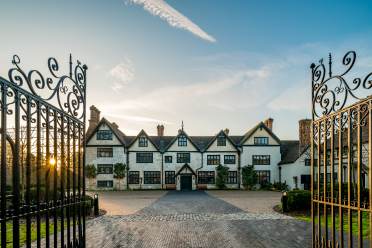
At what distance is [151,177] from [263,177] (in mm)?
15175

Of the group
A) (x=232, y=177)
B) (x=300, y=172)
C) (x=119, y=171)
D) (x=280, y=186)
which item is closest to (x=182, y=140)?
(x=232, y=177)

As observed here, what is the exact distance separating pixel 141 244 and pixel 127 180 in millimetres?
29204

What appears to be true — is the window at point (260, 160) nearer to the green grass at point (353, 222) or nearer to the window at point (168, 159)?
the window at point (168, 159)

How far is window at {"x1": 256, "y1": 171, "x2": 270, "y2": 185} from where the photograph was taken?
38481 mm

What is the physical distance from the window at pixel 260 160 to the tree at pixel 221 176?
4.06 metres

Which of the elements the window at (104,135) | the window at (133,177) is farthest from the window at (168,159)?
the window at (104,135)

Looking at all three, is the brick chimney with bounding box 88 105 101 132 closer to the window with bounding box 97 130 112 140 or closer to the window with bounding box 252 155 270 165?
the window with bounding box 97 130 112 140

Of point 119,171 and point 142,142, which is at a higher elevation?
point 142,142

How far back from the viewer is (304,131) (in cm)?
3462

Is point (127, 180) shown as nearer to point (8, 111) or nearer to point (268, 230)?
point (268, 230)

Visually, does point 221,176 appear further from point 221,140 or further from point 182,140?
point 182,140

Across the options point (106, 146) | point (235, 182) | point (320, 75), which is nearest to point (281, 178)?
point (235, 182)

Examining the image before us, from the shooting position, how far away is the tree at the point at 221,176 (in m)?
37.6

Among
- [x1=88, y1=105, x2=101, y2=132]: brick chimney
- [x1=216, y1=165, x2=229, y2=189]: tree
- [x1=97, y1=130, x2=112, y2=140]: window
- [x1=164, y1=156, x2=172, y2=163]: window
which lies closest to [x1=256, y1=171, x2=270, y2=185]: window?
[x1=216, y1=165, x2=229, y2=189]: tree
